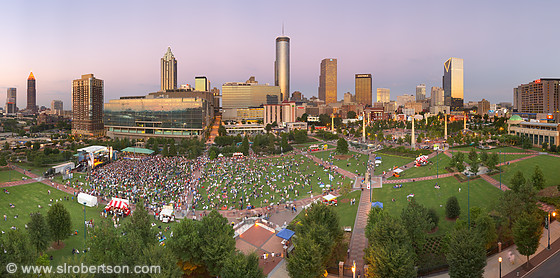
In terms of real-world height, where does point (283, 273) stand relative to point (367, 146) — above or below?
below

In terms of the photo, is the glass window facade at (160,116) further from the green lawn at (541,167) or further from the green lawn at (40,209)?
the green lawn at (541,167)

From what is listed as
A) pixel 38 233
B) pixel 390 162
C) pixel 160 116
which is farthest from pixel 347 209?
pixel 160 116

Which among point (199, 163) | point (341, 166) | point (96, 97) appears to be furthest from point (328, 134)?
point (96, 97)

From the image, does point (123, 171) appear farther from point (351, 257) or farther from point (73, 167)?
point (351, 257)

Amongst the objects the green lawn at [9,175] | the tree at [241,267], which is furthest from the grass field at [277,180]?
the green lawn at [9,175]

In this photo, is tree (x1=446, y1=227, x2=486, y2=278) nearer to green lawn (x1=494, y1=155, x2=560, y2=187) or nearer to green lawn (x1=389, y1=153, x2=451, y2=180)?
green lawn (x1=494, y1=155, x2=560, y2=187)

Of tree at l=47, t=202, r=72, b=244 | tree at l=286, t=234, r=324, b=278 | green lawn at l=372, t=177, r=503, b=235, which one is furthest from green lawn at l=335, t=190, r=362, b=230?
tree at l=47, t=202, r=72, b=244
